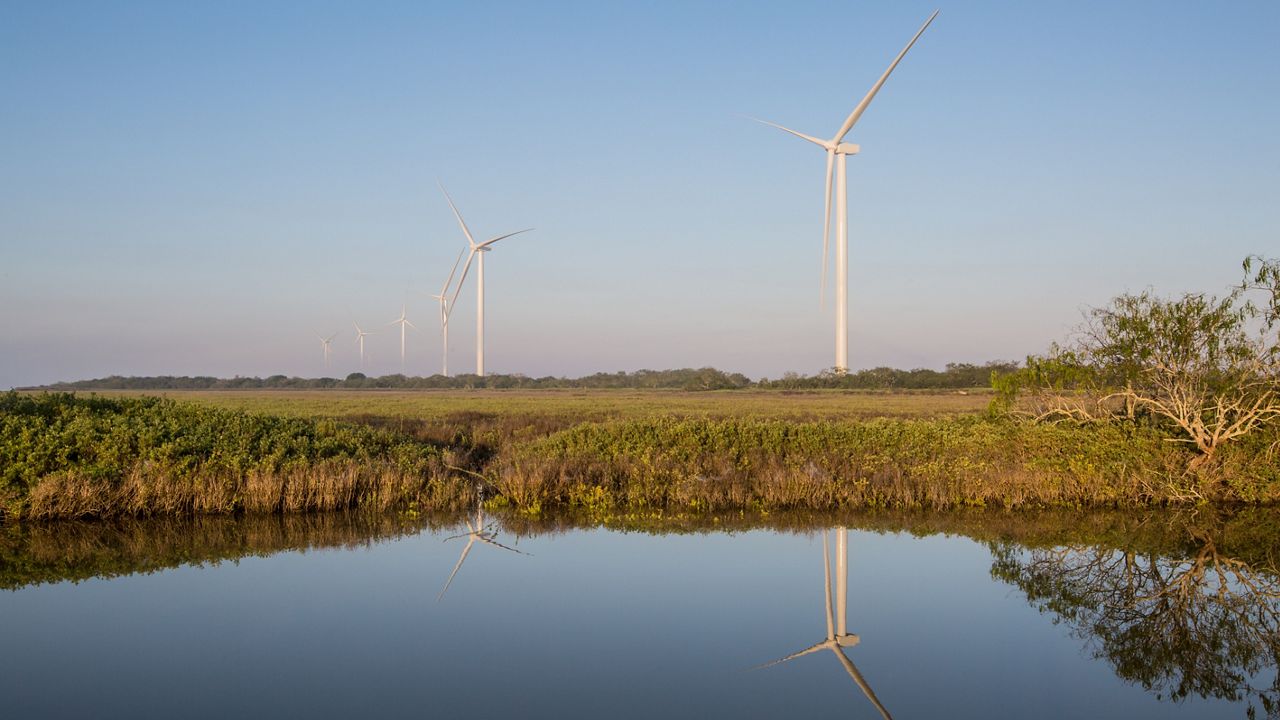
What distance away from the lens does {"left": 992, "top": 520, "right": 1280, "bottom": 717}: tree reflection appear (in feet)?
36.8

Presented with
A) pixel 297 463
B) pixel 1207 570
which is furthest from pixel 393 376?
pixel 1207 570

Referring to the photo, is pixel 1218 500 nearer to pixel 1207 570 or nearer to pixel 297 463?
pixel 1207 570

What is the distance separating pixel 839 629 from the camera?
12.9 metres

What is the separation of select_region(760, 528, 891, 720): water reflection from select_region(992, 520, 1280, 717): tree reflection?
9.27 feet

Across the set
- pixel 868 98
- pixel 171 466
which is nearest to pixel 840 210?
pixel 868 98

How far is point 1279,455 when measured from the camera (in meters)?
23.4

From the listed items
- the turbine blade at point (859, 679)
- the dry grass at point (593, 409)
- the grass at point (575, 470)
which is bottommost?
the turbine blade at point (859, 679)

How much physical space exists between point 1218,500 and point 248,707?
23.1 m

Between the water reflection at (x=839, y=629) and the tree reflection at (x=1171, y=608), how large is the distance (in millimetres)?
2825

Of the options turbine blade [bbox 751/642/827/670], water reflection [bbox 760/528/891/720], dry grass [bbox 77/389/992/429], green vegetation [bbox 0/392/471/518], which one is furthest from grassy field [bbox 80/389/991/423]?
turbine blade [bbox 751/642/827/670]

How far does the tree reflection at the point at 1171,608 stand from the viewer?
11.2m

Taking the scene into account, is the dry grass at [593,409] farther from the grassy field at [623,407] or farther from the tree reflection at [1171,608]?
the tree reflection at [1171,608]

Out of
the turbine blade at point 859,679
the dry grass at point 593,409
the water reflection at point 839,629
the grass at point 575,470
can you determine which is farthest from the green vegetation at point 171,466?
the turbine blade at point 859,679

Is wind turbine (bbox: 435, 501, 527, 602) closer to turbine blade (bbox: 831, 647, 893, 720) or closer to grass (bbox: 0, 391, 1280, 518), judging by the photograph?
grass (bbox: 0, 391, 1280, 518)
